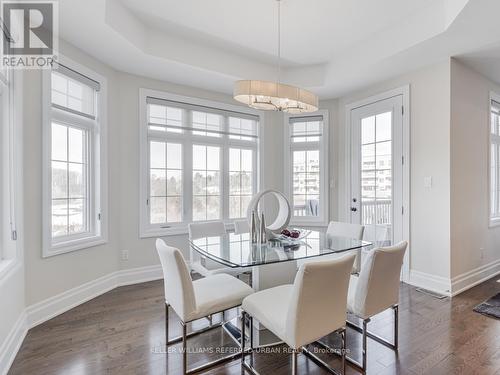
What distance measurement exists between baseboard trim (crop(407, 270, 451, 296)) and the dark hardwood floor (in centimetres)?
22

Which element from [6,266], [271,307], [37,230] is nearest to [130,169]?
[37,230]

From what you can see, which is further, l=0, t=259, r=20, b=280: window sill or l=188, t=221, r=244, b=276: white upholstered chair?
l=188, t=221, r=244, b=276: white upholstered chair

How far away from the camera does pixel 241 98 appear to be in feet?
7.97

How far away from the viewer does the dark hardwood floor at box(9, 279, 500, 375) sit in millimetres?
1853

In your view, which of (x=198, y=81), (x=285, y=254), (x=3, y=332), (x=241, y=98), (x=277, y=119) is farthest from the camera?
(x=277, y=119)

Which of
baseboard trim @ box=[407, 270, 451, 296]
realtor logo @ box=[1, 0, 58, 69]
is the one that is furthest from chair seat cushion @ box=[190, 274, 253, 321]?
baseboard trim @ box=[407, 270, 451, 296]

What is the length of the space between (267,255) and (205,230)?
1.16m

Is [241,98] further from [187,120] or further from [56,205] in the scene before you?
[56,205]

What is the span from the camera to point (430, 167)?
10.5ft

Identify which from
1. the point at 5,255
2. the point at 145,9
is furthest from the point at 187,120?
the point at 5,255

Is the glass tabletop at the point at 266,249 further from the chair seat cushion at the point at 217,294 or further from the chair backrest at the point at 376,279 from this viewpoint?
the chair backrest at the point at 376,279

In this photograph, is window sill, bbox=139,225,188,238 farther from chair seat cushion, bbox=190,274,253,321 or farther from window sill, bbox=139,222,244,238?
chair seat cushion, bbox=190,274,253,321

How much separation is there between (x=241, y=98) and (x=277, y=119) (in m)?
2.15

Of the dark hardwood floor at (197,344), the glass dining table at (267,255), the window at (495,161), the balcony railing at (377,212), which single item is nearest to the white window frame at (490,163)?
the window at (495,161)
